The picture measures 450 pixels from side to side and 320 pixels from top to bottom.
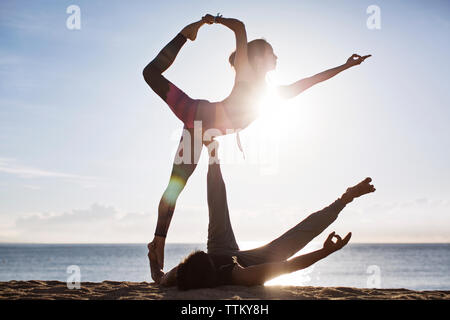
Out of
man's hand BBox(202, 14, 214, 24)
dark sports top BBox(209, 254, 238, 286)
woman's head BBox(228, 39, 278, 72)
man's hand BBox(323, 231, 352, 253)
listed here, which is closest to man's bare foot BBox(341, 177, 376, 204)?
man's hand BBox(323, 231, 352, 253)

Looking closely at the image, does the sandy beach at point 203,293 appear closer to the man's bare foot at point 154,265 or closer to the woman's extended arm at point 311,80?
the man's bare foot at point 154,265

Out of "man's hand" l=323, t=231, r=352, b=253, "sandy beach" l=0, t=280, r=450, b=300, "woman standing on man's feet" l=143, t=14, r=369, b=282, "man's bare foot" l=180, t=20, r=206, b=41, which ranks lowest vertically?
"sandy beach" l=0, t=280, r=450, b=300

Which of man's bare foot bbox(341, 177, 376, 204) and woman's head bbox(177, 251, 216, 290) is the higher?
man's bare foot bbox(341, 177, 376, 204)

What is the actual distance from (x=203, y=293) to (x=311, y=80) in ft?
8.03

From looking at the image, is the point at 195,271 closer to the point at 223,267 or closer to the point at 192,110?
the point at 223,267

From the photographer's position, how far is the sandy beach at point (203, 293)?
388cm

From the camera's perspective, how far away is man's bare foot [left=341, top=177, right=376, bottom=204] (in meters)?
4.81

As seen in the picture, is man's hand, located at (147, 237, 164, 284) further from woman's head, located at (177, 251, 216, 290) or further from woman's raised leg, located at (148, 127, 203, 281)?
woman's head, located at (177, 251, 216, 290)

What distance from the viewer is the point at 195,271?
4.08 metres

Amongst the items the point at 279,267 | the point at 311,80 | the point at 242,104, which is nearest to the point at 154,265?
the point at 279,267

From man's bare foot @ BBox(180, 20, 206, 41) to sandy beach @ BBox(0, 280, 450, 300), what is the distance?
246cm

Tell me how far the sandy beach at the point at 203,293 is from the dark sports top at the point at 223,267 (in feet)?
0.24

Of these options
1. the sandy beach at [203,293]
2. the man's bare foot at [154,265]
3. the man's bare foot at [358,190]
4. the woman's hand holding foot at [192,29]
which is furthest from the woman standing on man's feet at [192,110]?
the man's bare foot at [358,190]
